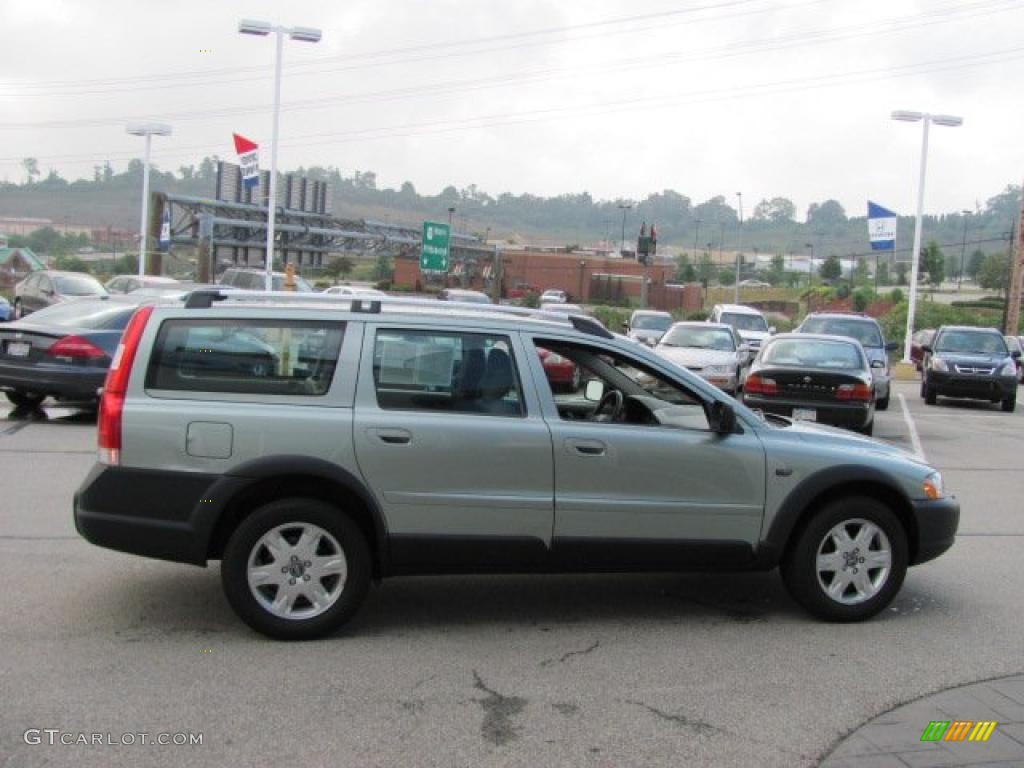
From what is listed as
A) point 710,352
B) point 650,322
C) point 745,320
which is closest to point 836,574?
point 710,352

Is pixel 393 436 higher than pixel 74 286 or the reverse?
the reverse

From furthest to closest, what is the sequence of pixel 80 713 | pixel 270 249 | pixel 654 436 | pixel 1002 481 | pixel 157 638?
1. pixel 270 249
2. pixel 1002 481
3. pixel 654 436
4. pixel 157 638
5. pixel 80 713

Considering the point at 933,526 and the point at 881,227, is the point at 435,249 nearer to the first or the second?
the point at 881,227

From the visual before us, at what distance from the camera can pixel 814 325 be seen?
2081cm

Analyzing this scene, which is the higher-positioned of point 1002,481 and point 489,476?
point 489,476

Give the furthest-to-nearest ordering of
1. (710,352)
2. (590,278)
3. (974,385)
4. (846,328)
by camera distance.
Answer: (590,278) → (974,385) → (846,328) → (710,352)

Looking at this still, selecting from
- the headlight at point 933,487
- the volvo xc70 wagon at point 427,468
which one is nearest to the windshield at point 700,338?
the headlight at point 933,487

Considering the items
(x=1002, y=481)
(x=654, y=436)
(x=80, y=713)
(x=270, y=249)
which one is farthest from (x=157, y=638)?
(x=270, y=249)

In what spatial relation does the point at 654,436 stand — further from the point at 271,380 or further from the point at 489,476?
the point at 271,380

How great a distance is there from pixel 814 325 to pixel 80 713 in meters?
18.3

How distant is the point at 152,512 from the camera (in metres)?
5.30

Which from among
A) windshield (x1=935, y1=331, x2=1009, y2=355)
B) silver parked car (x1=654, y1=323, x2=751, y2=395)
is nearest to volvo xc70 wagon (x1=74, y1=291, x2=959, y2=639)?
silver parked car (x1=654, y1=323, x2=751, y2=395)

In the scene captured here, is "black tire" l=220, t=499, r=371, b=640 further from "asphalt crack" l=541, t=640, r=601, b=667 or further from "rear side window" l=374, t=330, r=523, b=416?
"asphalt crack" l=541, t=640, r=601, b=667

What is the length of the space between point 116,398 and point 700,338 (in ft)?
52.1
